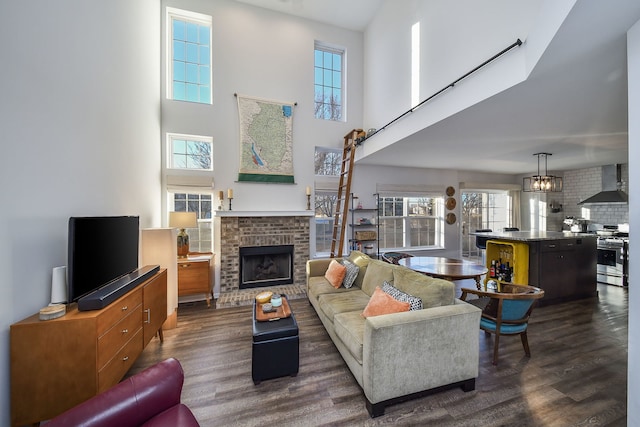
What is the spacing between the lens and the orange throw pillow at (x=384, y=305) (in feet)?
6.47

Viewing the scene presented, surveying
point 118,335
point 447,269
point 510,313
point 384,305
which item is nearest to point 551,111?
point 447,269

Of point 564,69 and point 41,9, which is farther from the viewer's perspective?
point 564,69

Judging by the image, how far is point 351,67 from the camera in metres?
5.10

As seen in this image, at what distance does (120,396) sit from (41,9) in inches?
99.8

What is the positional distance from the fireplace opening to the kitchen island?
3.60 m

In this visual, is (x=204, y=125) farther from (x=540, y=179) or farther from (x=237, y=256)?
(x=540, y=179)

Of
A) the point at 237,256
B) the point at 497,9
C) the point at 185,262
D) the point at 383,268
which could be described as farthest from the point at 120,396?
the point at 497,9

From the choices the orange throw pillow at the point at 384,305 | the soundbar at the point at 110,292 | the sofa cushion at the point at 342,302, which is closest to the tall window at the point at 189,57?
the soundbar at the point at 110,292

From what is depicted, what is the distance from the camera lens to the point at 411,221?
570 centimetres

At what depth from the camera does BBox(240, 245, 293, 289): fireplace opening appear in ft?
14.3

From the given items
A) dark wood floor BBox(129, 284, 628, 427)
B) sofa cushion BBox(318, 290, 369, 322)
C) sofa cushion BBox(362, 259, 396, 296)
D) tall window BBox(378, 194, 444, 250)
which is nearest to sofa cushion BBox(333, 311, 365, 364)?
sofa cushion BBox(318, 290, 369, 322)

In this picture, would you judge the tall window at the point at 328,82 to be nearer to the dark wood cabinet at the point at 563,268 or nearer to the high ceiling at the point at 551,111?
the high ceiling at the point at 551,111

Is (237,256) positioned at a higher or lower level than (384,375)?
higher

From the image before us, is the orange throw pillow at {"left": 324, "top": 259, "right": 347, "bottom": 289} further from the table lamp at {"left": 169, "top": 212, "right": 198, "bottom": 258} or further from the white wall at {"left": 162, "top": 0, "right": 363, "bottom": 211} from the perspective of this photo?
the table lamp at {"left": 169, "top": 212, "right": 198, "bottom": 258}
